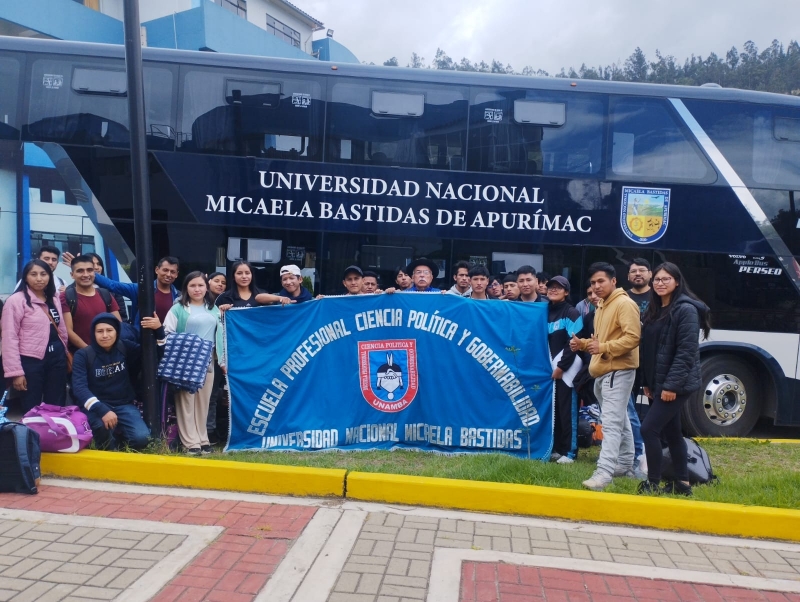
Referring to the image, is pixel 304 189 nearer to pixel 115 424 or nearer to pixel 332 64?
pixel 332 64

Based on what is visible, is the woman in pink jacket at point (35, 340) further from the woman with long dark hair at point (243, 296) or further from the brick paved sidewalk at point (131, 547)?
the woman with long dark hair at point (243, 296)

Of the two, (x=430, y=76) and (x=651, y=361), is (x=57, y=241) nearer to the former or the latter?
(x=430, y=76)

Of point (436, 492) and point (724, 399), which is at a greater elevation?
point (724, 399)

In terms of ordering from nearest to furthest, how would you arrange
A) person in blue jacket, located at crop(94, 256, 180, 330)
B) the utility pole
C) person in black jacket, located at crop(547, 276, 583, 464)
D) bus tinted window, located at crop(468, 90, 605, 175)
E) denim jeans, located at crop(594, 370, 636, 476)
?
denim jeans, located at crop(594, 370, 636, 476)
the utility pole
person in black jacket, located at crop(547, 276, 583, 464)
person in blue jacket, located at crop(94, 256, 180, 330)
bus tinted window, located at crop(468, 90, 605, 175)

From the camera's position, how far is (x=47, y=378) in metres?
5.68

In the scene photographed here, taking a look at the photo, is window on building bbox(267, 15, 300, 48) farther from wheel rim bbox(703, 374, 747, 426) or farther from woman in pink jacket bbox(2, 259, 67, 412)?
wheel rim bbox(703, 374, 747, 426)

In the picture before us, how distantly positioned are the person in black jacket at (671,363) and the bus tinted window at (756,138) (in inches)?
136

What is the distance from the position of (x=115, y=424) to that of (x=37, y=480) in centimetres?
76

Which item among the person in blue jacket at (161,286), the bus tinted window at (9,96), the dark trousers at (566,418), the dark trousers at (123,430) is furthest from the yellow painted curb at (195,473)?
the bus tinted window at (9,96)

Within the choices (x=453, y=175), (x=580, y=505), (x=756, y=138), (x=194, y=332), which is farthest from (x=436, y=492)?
(x=756, y=138)

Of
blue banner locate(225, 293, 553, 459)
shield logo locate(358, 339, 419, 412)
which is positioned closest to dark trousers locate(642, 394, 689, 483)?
blue banner locate(225, 293, 553, 459)

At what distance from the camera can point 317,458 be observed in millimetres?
5711

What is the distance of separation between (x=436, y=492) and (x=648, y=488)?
5.54ft

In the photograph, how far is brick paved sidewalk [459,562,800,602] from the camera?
3.50 m
